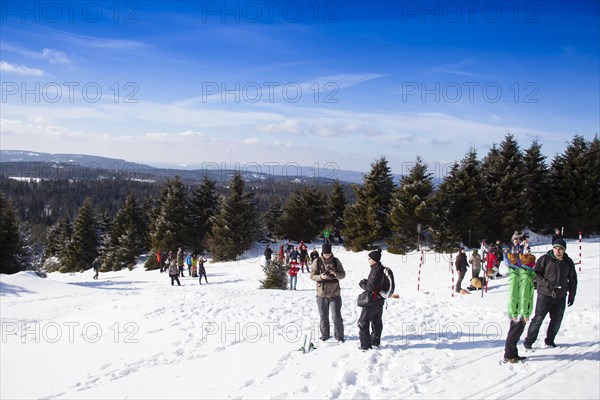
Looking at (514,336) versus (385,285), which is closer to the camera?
(514,336)

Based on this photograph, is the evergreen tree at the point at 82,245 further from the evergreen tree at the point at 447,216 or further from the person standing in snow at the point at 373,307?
the person standing in snow at the point at 373,307

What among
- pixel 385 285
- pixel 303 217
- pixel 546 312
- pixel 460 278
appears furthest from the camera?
pixel 303 217

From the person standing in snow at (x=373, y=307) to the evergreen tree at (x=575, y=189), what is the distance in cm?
3130

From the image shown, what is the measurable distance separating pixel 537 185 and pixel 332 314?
105ft

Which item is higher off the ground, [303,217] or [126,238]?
[303,217]

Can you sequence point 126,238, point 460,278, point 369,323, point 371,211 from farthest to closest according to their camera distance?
point 126,238, point 371,211, point 460,278, point 369,323

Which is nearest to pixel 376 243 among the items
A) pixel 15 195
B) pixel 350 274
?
pixel 350 274

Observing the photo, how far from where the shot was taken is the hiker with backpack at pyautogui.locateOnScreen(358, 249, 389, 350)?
22.7 feet

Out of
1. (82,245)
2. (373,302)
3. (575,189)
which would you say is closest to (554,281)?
(373,302)

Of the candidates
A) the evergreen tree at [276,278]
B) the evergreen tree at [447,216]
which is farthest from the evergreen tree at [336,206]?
the evergreen tree at [276,278]

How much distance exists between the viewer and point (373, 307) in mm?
7031

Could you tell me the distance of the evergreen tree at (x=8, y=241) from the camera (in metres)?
32.4

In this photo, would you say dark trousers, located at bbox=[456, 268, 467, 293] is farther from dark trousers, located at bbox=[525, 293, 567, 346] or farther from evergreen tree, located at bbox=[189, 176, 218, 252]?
evergreen tree, located at bbox=[189, 176, 218, 252]

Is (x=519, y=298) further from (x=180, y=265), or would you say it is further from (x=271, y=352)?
(x=180, y=265)
